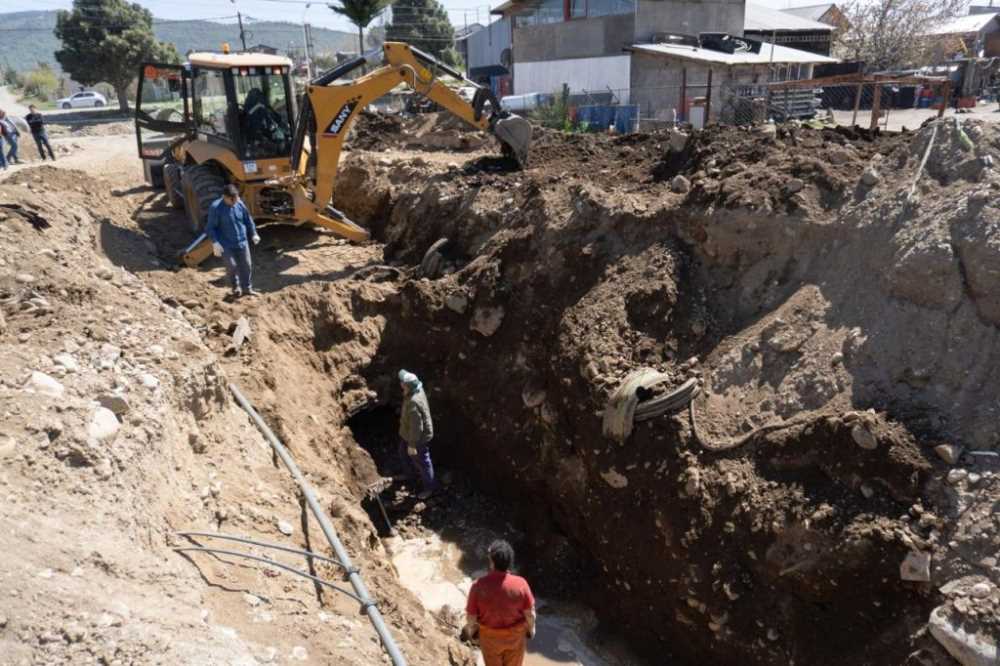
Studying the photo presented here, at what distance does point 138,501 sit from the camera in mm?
4387

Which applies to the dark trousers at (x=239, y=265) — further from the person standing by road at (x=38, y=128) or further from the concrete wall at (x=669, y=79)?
the concrete wall at (x=669, y=79)

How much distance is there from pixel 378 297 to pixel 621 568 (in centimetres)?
497

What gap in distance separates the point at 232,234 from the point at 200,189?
72.0 inches

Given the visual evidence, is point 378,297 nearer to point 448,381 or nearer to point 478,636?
point 448,381

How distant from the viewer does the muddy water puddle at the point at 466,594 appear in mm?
6863

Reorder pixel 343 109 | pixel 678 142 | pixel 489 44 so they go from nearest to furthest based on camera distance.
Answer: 1. pixel 678 142
2. pixel 343 109
3. pixel 489 44

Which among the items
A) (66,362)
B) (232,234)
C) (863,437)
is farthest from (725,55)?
(66,362)

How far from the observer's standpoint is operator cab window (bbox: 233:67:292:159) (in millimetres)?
10359

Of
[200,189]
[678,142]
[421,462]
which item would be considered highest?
[678,142]

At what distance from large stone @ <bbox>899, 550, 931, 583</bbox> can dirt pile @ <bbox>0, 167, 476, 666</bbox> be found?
141 inches

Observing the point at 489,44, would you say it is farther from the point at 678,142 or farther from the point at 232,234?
the point at 232,234

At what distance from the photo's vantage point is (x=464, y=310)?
9.34 m


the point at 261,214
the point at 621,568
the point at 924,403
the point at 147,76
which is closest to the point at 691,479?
the point at 621,568

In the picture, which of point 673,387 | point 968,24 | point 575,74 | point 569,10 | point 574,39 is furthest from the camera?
point 968,24
